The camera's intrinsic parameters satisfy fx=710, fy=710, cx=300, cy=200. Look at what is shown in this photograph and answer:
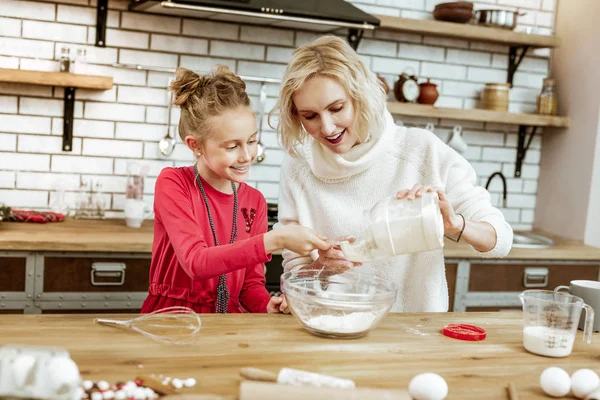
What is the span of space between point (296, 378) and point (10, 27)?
104 inches

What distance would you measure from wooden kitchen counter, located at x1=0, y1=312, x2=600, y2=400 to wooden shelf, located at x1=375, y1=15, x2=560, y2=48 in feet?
7.08

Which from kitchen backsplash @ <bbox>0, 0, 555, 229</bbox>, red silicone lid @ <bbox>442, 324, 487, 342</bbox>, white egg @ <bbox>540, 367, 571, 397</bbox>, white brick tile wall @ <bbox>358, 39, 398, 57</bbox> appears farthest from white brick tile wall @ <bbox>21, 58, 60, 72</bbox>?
white egg @ <bbox>540, 367, 571, 397</bbox>

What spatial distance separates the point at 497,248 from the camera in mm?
1992

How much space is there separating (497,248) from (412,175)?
36 centimetres

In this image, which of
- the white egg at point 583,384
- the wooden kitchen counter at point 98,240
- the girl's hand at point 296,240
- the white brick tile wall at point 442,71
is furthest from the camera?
the white brick tile wall at point 442,71

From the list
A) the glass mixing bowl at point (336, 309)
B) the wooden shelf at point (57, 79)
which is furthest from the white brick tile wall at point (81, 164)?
the glass mixing bowl at point (336, 309)

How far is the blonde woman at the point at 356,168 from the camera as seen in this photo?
2.01 meters

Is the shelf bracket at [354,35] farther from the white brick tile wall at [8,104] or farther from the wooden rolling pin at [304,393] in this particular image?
the wooden rolling pin at [304,393]

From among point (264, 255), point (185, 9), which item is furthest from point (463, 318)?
point (185, 9)

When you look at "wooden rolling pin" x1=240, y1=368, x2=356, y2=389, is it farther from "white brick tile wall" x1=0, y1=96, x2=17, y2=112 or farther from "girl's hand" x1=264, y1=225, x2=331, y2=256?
"white brick tile wall" x1=0, y1=96, x2=17, y2=112

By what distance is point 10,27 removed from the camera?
3287 millimetres

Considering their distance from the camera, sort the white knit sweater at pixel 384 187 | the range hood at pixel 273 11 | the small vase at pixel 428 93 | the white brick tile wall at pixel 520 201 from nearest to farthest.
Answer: the white knit sweater at pixel 384 187 → the range hood at pixel 273 11 → the small vase at pixel 428 93 → the white brick tile wall at pixel 520 201

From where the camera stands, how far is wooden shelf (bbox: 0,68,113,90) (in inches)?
122

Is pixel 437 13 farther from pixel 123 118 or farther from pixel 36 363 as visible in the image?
pixel 36 363
